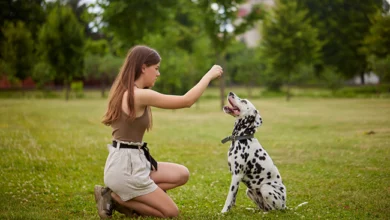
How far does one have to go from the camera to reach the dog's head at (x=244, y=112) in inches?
233

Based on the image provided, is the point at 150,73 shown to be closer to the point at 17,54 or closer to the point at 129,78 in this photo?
the point at 129,78

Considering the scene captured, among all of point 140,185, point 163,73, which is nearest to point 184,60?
point 163,73

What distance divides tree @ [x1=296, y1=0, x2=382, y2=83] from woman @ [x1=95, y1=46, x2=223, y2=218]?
4761 centimetres

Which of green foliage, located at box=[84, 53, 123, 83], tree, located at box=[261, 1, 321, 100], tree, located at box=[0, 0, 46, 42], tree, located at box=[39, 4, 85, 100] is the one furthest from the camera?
tree, located at box=[0, 0, 46, 42]

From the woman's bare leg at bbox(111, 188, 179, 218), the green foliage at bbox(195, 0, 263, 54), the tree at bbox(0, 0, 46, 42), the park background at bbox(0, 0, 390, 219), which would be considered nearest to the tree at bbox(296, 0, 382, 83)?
the park background at bbox(0, 0, 390, 219)

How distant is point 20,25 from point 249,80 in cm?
2838

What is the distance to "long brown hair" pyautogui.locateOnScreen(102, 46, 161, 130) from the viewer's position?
5352mm

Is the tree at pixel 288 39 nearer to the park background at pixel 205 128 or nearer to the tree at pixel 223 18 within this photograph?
the park background at pixel 205 128

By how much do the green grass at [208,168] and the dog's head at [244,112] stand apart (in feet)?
4.10

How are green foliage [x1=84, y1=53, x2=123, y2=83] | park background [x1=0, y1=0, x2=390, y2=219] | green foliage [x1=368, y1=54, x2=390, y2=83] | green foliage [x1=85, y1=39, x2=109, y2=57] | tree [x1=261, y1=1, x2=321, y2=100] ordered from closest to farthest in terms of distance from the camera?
1. park background [x1=0, y1=0, x2=390, y2=219]
2. green foliage [x1=368, y1=54, x2=390, y2=83]
3. tree [x1=261, y1=1, x2=321, y2=100]
4. green foliage [x1=85, y1=39, x2=109, y2=57]
5. green foliage [x1=84, y1=53, x2=123, y2=83]

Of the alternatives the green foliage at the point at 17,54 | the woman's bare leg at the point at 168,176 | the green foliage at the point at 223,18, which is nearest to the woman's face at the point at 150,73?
the woman's bare leg at the point at 168,176

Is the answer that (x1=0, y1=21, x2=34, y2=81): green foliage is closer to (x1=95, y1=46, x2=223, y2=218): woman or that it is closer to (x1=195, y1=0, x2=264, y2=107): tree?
(x1=195, y1=0, x2=264, y2=107): tree

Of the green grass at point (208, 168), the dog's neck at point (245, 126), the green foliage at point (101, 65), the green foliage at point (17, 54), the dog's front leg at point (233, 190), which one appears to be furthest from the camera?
the green foliage at point (101, 65)

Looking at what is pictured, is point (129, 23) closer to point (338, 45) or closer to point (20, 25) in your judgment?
point (20, 25)
